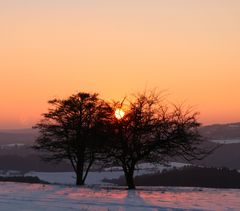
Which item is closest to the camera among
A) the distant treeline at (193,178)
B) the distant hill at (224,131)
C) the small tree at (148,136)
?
the small tree at (148,136)

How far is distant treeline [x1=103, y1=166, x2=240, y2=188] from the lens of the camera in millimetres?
65787

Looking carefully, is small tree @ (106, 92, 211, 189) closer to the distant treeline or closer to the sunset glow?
the sunset glow

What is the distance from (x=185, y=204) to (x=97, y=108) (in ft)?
72.2

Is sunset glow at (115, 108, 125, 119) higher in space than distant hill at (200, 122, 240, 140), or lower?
lower

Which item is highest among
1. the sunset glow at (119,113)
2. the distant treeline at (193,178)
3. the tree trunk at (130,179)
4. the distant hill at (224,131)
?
the distant hill at (224,131)

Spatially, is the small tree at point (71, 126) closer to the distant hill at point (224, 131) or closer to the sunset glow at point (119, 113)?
the sunset glow at point (119, 113)

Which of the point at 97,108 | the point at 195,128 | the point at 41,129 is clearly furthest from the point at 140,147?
the point at 41,129

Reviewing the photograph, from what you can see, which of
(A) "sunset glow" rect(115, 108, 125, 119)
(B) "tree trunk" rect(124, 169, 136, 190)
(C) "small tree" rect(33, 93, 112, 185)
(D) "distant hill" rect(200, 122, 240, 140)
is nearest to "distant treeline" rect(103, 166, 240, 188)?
(C) "small tree" rect(33, 93, 112, 185)

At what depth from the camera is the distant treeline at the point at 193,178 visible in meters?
65.8

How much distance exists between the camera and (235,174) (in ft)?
213

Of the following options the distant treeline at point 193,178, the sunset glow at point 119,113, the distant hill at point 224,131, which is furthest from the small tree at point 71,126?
the distant hill at point 224,131

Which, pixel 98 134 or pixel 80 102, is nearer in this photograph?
pixel 98 134

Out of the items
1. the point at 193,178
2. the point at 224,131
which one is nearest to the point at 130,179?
the point at 193,178

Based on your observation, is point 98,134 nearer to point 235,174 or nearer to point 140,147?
point 140,147
